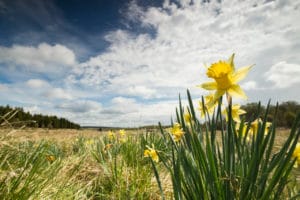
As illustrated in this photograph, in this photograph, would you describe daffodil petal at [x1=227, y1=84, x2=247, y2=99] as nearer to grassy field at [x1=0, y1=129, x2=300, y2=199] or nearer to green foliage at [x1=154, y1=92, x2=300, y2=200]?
green foliage at [x1=154, y1=92, x2=300, y2=200]

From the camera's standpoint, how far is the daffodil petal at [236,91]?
45.1 inches

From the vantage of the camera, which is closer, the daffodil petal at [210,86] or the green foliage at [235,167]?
the green foliage at [235,167]

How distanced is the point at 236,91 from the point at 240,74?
84 millimetres

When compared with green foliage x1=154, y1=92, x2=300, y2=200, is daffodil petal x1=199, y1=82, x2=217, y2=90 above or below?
above

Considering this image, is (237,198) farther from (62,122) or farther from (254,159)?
(62,122)

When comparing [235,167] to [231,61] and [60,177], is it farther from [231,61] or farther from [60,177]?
[60,177]

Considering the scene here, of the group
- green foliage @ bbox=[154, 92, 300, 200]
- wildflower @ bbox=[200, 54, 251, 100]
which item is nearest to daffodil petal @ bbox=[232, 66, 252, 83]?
wildflower @ bbox=[200, 54, 251, 100]

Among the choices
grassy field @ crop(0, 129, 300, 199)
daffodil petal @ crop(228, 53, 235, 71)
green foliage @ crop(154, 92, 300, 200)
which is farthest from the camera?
grassy field @ crop(0, 129, 300, 199)

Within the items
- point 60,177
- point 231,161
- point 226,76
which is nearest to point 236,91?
point 226,76

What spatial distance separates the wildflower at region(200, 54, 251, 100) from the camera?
1171 millimetres

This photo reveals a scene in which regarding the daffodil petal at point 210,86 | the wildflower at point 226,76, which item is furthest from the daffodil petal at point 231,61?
the daffodil petal at point 210,86

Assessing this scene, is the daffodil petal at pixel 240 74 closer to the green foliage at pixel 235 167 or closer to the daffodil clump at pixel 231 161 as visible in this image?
the daffodil clump at pixel 231 161

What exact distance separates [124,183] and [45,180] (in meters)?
0.86

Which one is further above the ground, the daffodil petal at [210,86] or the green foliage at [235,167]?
the daffodil petal at [210,86]
